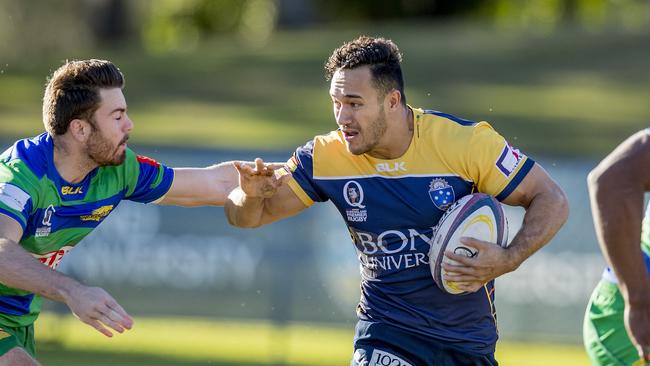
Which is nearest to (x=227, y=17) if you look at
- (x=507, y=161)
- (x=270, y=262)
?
(x=270, y=262)

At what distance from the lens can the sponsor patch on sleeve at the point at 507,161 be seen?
239 inches

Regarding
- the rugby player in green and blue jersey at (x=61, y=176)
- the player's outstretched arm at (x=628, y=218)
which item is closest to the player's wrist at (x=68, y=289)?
the rugby player in green and blue jersey at (x=61, y=176)

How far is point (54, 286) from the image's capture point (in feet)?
17.9

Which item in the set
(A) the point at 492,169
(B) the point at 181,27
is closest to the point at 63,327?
(A) the point at 492,169

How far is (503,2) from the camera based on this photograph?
1781 inches

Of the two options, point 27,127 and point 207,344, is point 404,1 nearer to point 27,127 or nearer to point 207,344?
point 27,127

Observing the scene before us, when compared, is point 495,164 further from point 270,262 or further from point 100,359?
point 100,359

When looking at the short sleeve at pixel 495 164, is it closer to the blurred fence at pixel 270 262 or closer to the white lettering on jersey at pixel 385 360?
the white lettering on jersey at pixel 385 360

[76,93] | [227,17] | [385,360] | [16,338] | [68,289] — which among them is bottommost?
[385,360]

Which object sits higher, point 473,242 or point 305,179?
point 305,179

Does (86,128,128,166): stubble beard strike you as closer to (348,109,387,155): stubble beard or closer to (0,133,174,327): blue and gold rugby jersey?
(0,133,174,327): blue and gold rugby jersey

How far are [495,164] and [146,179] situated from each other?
189cm

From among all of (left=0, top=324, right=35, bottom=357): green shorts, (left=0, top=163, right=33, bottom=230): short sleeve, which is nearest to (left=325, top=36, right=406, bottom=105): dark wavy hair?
(left=0, top=163, right=33, bottom=230): short sleeve

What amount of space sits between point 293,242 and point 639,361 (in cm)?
637
